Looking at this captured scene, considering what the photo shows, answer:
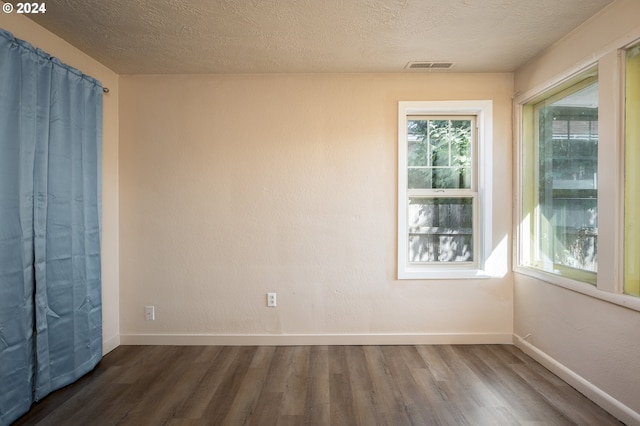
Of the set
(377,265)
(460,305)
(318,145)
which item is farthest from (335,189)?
(460,305)

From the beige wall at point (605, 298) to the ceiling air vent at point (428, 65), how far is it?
31.9 inches

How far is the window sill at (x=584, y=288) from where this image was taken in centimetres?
187

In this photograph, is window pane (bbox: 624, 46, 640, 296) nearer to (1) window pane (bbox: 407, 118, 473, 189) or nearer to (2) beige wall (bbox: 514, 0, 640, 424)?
(2) beige wall (bbox: 514, 0, 640, 424)

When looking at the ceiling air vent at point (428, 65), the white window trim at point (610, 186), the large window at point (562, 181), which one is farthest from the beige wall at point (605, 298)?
the ceiling air vent at point (428, 65)

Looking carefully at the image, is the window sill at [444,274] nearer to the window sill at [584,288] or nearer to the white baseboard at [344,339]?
the window sill at [584,288]

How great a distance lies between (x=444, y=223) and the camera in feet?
10.2

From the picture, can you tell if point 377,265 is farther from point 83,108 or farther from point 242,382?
point 83,108

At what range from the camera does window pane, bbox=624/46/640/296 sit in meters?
1.91

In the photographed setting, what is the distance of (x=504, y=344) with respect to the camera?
9.78 ft

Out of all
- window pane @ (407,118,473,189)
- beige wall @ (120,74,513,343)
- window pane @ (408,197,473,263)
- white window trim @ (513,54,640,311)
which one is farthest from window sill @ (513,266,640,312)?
window pane @ (407,118,473,189)

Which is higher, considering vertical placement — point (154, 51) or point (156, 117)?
point (154, 51)

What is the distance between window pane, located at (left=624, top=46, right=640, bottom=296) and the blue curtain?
3.79 metres

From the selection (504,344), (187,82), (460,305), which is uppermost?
(187,82)

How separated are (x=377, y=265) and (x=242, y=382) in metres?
1.52
